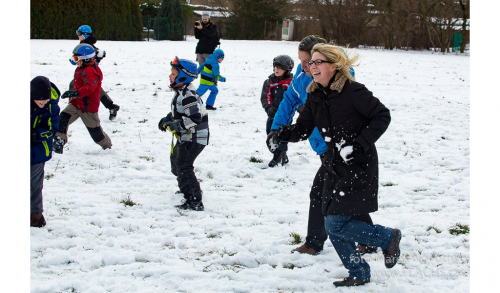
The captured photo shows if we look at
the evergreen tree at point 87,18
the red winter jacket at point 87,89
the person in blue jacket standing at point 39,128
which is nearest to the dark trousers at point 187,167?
the person in blue jacket standing at point 39,128

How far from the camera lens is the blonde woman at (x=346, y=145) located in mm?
3586

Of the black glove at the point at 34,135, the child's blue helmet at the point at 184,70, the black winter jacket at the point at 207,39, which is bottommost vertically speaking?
the black glove at the point at 34,135

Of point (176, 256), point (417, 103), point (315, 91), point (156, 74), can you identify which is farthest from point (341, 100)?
point (156, 74)

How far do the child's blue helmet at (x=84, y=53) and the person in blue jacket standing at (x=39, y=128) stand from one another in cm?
261

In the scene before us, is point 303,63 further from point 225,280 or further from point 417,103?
point 417,103

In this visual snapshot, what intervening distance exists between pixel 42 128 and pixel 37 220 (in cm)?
89

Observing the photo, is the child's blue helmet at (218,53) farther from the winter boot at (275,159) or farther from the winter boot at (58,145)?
the winter boot at (58,145)

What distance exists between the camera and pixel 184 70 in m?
5.18

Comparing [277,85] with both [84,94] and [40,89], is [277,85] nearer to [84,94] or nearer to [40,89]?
[84,94]

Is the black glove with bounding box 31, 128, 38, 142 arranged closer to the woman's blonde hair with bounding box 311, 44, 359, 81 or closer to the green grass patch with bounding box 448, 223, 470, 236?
the woman's blonde hair with bounding box 311, 44, 359, 81

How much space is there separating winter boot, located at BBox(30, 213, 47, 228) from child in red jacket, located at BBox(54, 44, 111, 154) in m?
2.50

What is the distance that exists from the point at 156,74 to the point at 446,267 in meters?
12.7

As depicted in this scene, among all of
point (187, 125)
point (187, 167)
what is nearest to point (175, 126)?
point (187, 125)

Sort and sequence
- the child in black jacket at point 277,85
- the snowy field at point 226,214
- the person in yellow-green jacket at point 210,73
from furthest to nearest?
the person in yellow-green jacket at point 210,73
the child in black jacket at point 277,85
the snowy field at point 226,214
